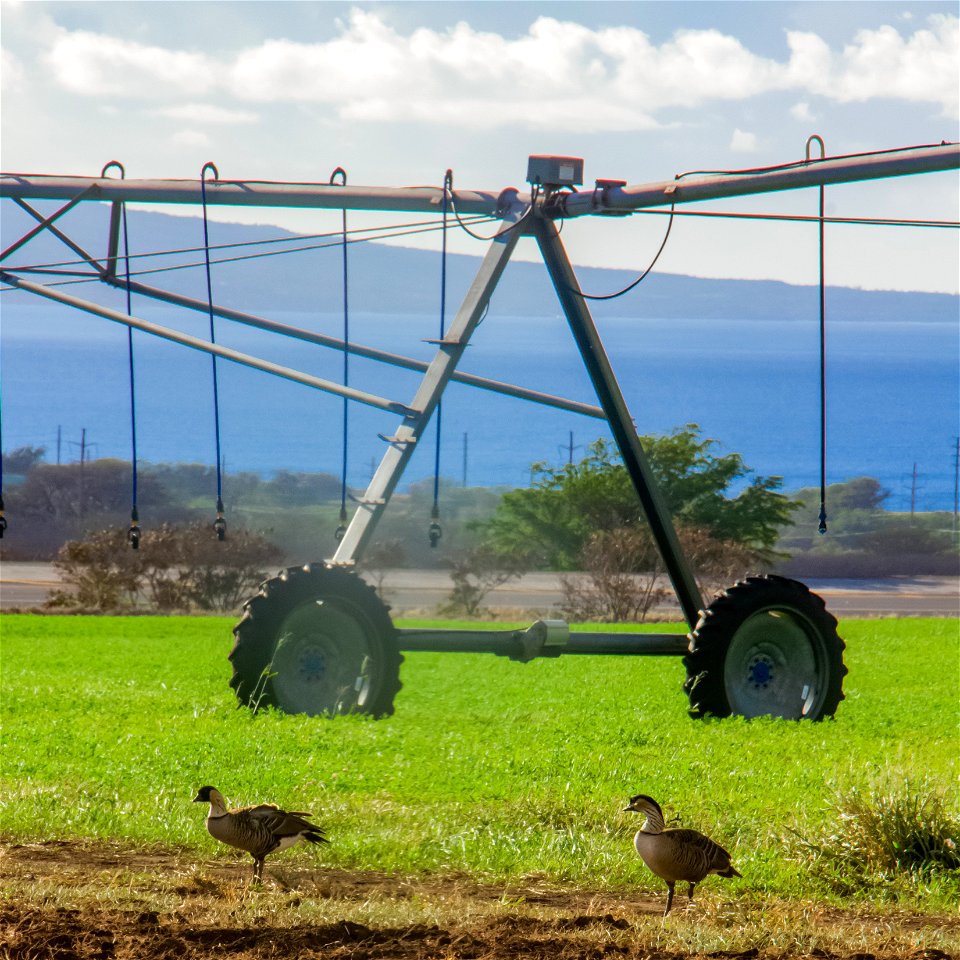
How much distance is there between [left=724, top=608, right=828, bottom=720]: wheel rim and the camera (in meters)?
12.1

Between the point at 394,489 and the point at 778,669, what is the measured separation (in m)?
4.04

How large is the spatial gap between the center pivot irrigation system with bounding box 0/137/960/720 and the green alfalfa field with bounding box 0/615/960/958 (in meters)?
0.50

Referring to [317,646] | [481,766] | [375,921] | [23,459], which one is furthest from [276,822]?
[23,459]

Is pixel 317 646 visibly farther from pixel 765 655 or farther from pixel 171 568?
pixel 171 568

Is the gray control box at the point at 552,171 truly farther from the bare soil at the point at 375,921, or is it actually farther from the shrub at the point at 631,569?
the shrub at the point at 631,569

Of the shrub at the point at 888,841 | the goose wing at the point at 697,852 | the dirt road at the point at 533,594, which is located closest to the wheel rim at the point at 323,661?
the shrub at the point at 888,841

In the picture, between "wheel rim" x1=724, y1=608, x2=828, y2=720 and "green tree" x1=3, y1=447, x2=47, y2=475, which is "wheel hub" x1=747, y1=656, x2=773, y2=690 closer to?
"wheel rim" x1=724, y1=608, x2=828, y2=720

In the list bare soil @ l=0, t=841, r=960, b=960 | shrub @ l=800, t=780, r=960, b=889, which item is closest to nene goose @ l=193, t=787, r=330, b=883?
bare soil @ l=0, t=841, r=960, b=960

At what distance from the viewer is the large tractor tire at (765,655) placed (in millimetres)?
11773

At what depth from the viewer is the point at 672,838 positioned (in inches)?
247

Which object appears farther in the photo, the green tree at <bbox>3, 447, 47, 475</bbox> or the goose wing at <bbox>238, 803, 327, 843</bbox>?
the green tree at <bbox>3, 447, 47, 475</bbox>

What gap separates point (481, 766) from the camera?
10367 millimetres

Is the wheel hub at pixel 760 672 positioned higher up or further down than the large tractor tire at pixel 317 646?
further down

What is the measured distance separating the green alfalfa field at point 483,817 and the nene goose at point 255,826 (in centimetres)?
24
